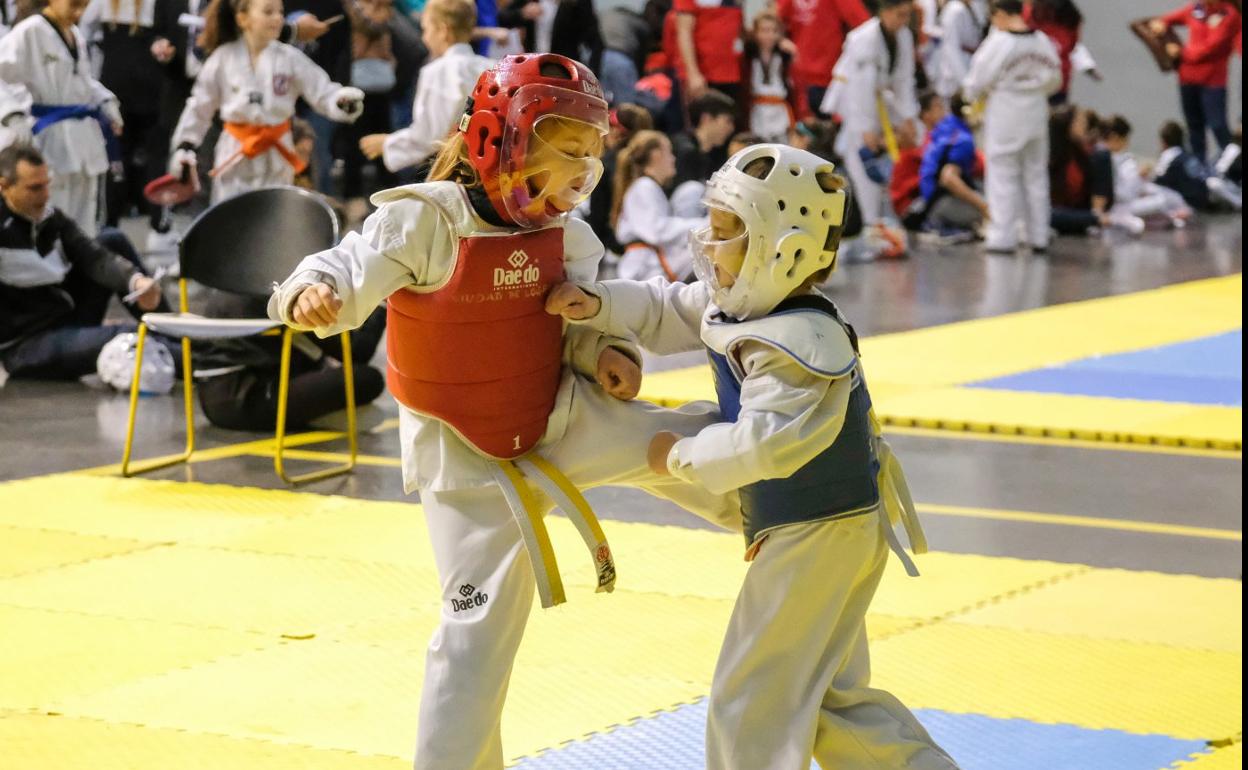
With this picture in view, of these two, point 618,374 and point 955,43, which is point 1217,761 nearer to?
point 618,374

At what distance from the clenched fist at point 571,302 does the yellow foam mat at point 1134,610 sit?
2.11 m

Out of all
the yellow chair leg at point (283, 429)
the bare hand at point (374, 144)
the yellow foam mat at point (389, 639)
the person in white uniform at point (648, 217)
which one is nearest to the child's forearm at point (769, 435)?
the yellow foam mat at point (389, 639)

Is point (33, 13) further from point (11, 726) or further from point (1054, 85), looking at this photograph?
point (1054, 85)

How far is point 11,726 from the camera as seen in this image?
453cm

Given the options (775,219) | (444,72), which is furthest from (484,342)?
(444,72)

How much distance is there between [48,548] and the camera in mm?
6297

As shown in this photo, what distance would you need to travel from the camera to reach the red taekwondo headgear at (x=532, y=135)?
3676mm

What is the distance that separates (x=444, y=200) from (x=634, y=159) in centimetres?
839

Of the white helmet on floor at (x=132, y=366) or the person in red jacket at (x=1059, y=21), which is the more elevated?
the person in red jacket at (x=1059, y=21)

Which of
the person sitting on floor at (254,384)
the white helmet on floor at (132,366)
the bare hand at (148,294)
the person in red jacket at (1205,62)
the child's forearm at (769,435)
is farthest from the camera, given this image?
the person in red jacket at (1205,62)

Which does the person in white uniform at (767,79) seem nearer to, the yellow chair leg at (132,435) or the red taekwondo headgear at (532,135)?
the yellow chair leg at (132,435)

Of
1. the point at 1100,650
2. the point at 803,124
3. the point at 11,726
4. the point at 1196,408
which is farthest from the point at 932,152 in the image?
the point at 11,726

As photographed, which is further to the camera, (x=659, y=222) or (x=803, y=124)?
(x=803, y=124)

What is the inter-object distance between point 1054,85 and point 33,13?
26.9 ft
